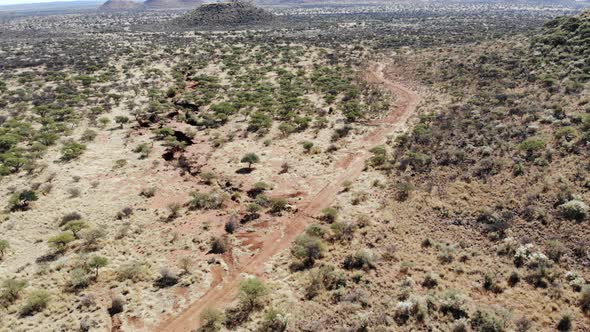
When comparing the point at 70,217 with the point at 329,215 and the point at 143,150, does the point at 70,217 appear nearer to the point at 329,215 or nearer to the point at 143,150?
the point at 143,150

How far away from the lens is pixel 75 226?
20.9 m

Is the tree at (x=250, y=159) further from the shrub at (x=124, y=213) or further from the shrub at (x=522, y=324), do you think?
the shrub at (x=522, y=324)

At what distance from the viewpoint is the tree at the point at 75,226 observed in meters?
20.8

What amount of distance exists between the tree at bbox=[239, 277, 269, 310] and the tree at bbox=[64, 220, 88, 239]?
33.6 feet

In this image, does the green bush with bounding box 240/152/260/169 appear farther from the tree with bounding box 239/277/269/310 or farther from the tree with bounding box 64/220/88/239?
the tree with bounding box 239/277/269/310

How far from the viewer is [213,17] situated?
13900 cm

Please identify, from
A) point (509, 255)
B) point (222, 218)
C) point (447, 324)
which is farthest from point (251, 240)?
point (509, 255)

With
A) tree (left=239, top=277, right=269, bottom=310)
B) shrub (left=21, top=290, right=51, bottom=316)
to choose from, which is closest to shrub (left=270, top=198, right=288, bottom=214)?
tree (left=239, top=277, right=269, bottom=310)

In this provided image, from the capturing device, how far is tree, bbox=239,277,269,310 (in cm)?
1549

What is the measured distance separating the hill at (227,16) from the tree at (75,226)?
120 metres

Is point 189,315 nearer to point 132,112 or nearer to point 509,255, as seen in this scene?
point 509,255

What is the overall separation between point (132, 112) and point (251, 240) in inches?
1069

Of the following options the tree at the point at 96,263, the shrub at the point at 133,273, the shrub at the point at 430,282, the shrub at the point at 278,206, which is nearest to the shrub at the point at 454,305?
the shrub at the point at 430,282

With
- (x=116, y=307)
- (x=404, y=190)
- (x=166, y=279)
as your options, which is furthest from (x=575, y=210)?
(x=116, y=307)
